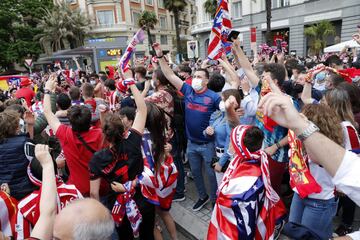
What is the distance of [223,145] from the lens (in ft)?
12.2

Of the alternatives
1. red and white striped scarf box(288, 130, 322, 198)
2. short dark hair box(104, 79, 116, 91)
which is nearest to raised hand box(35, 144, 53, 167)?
red and white striped scarf box(288, 130, 322, 198)

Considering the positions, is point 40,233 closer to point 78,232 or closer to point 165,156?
point 78,232

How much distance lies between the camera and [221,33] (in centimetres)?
489

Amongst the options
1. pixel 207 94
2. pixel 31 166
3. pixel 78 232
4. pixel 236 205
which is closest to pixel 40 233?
pixel 78 232

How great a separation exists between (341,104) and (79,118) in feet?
8.89

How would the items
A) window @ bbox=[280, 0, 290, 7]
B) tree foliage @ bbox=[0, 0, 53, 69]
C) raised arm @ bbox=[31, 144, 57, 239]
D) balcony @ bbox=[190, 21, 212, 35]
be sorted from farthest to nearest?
balcony @ bbox=[190, 21, 212, 35]
tree foliage @ bbox=[0, 0, 53, 69]
window @ bbox=[280, 0, 290, 7]
raised arm @ bbox=[31, 144, 57, 239]

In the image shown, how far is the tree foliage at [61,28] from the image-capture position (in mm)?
39438

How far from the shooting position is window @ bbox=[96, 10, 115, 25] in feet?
148

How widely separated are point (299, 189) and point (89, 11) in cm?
4866

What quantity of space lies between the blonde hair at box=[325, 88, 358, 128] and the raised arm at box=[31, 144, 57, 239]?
2.63 m

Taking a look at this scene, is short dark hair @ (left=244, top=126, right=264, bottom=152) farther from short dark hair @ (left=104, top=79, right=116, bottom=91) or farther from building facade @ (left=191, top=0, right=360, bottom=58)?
building facade @ (left=191, top=0, right=360, bottom=58)

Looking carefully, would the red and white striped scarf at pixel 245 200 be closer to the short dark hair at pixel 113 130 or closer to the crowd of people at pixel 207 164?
the crowd of people at pixel 207 164

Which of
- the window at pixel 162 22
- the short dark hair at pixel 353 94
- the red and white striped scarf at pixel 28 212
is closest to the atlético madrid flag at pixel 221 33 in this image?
the short dark hair at pixel 353 94

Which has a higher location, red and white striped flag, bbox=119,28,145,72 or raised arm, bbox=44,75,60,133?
red and white striped flag, bbox=119,28,145,72
